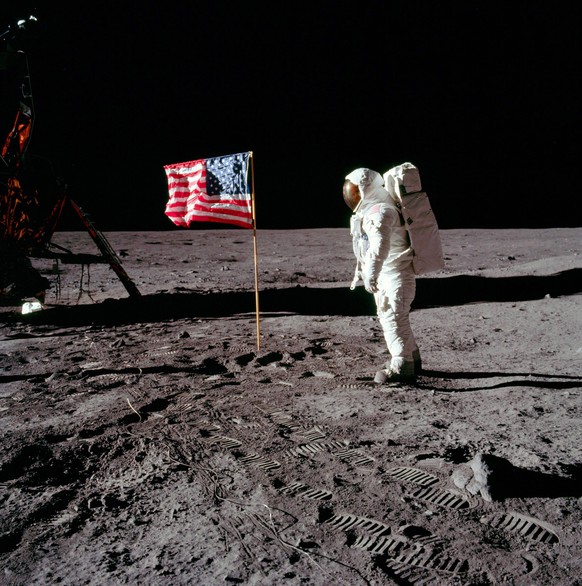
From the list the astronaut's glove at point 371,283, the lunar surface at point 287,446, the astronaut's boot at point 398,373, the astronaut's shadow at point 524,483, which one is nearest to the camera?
the lunar surface at point 287,446

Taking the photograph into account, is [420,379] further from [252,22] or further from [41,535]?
[252,22]

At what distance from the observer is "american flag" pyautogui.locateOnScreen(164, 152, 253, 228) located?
472 cm

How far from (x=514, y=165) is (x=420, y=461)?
1634 cm

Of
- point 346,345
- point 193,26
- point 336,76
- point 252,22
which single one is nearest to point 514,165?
point 336,76

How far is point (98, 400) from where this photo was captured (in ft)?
11.9

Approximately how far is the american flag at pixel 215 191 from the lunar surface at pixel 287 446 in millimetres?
1079

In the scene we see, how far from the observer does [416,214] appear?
3732 millimetres

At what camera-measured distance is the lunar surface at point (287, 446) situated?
201 cm

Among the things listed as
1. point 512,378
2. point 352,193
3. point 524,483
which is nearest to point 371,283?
point 352,193

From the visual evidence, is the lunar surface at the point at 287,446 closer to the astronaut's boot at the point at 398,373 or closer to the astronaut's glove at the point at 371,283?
the astronaut's boot at the point at 398,373

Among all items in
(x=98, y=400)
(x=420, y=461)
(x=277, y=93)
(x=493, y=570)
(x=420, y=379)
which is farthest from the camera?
(x=277, y=93)

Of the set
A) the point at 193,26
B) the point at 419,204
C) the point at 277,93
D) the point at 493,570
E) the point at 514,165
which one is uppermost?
the point at 193,26

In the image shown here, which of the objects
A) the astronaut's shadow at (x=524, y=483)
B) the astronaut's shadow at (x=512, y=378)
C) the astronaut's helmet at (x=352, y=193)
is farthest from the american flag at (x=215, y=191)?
the astronaut's shadow at (x=524, y=483)

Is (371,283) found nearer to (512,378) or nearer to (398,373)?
(398,373)
